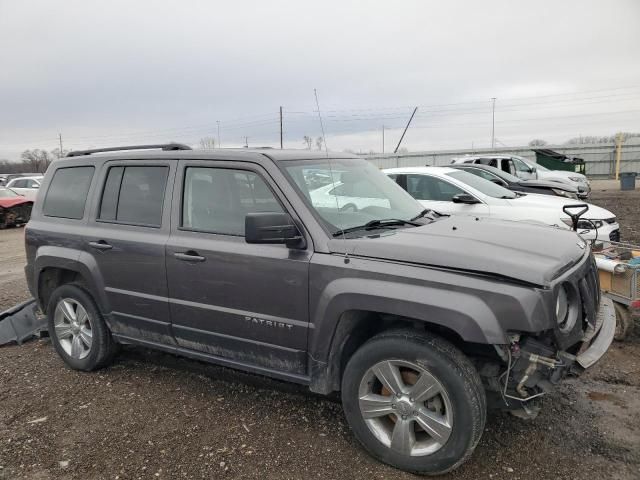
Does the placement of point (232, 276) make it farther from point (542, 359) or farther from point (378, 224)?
point (542, 359)

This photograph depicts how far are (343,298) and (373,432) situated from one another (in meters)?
0.84

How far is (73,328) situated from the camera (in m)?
4.50

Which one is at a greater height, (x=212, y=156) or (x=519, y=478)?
(x=212, y=156)

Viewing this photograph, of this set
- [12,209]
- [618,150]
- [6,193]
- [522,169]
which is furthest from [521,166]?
[6,193]

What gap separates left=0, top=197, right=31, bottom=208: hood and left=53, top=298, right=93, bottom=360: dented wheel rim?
1467cm

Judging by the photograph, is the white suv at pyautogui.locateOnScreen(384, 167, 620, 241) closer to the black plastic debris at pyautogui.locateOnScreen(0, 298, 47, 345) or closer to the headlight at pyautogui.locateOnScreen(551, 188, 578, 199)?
the headlight at pyautogui.locateOnScreen(551, 188, 578, 199)

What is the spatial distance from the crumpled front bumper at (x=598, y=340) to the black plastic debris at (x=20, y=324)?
5168 millimetres

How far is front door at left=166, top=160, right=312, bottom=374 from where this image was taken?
317 centimetres

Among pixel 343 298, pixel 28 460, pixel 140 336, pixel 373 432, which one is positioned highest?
pixel 343 298

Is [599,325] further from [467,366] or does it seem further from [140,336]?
[140,336]

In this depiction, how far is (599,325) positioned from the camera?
3115mm

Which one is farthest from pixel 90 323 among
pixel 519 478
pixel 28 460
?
pixel 519 478

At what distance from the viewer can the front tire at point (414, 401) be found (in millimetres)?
2666

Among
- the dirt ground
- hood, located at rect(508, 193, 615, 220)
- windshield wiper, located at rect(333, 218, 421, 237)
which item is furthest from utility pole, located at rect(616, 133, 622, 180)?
windshield wiper, located at rect(333, 218, 421, 237)
